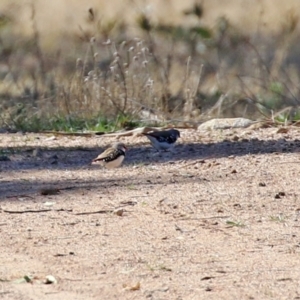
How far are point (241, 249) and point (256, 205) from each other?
1.47 m

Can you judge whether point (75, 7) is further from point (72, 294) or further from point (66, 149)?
point (72, 294)

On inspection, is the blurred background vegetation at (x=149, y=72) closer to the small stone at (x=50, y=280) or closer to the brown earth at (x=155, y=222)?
the brown earth at (x=155, y=222)

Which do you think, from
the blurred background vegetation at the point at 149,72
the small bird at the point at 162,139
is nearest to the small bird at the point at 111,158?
the small bird at the point at 162,139

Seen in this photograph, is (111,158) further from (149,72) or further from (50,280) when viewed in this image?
(149,72)

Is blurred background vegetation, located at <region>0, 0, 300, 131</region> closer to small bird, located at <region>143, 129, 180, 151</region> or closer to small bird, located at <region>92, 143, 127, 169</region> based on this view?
small bird, located at <region>143, 129, 180, 151</region>

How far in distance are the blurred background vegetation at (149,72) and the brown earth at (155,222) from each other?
7.86 ft

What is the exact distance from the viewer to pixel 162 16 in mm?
21297

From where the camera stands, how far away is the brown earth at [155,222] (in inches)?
225

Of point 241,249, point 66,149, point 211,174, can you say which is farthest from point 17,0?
point 241,249

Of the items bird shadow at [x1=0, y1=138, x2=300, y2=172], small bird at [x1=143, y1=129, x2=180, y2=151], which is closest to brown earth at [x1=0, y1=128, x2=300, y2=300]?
bird shadow at [x1=0, y1=138, x2=300, y2=172]

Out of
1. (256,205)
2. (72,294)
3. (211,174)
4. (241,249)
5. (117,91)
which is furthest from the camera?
(117,91)

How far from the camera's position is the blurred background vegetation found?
13898 mm

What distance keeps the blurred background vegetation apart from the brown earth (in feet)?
7.86

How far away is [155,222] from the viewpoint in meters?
7.39
